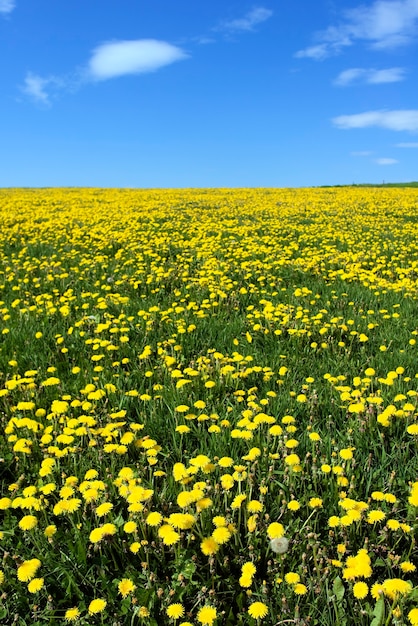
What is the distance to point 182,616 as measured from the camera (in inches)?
75.6

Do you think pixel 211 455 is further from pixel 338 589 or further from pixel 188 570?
pixel 338 589

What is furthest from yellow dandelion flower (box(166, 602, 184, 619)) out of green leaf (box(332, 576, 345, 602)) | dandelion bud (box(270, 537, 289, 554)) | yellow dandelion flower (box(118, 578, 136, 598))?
green leaf (box(332, 576, 345, 602))

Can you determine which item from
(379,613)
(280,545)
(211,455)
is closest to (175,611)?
(280,545)

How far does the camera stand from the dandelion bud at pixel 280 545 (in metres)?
2.16

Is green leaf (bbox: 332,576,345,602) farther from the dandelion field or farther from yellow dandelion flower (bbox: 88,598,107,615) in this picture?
yellow dandelion flower (bbox: 88,598,107,615)

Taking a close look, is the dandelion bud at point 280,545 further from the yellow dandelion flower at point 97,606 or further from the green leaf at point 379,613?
the yellow dandelion flower at point 97,606

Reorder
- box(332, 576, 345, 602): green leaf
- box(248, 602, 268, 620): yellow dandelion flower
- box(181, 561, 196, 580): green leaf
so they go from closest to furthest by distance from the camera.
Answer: box(248, 602, 268, 620): yellow dandelion flower, box(332, 576, 345, 602): green leaf, box(181, 561, 196, 580): green leaf

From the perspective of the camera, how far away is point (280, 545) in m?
2.17

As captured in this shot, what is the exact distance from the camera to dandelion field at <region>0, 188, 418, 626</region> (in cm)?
205

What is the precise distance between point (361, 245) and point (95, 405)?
7172 millimetres

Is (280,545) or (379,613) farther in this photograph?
(280,545)

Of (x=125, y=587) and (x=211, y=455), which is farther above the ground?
(x=211, y=455)

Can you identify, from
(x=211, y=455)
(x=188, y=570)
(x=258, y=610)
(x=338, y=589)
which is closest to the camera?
(x=258, y=610)

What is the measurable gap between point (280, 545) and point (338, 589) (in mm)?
293
